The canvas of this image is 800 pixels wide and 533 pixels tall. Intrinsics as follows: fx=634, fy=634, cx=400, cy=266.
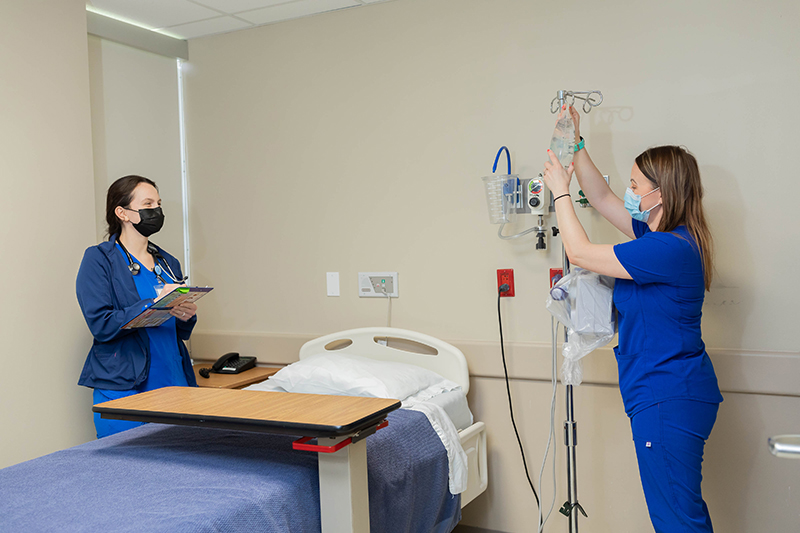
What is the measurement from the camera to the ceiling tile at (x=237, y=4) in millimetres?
2902

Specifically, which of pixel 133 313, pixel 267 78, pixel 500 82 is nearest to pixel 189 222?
pixel 267 78

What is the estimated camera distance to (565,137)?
90.6 inches

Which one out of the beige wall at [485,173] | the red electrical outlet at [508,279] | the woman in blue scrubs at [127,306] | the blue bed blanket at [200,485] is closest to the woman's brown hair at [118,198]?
the woman in blue scrubs at [127,306]

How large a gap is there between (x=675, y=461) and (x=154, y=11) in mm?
2895

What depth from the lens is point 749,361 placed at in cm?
230

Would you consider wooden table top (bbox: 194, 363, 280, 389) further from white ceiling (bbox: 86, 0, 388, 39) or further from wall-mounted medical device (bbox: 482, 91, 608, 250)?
white ceiling (bbox: 86, 0, 388, 39)

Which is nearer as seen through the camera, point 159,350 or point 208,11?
point 159,350

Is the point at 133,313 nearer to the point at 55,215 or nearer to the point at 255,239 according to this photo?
the point at 55,215

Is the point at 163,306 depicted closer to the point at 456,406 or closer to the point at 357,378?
the point at 357,378

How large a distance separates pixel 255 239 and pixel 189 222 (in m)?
0.45

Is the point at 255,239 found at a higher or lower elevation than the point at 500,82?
lower

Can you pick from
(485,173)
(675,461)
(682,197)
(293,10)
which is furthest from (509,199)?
(293,10)

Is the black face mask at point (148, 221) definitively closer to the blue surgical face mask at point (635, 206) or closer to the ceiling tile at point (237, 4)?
the ceiling tile at point (237, 4)

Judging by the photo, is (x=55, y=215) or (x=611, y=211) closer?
(x=611, y=211)
